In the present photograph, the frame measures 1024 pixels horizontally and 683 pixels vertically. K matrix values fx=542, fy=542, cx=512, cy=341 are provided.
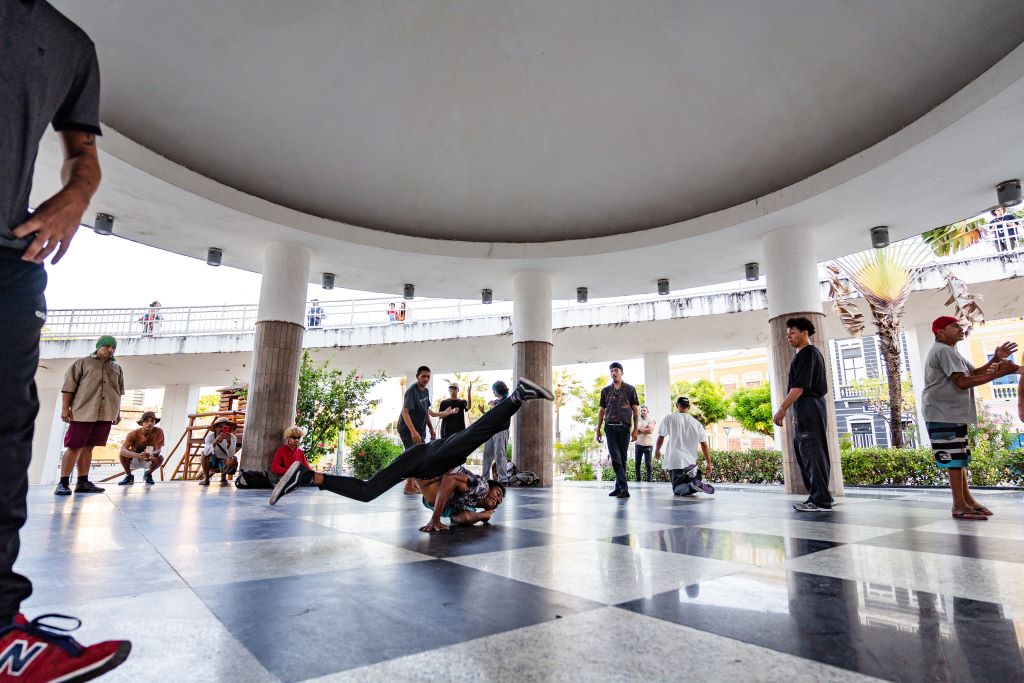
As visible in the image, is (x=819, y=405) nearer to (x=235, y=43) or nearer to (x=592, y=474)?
(x=235, y=43)

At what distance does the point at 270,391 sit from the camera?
9711mm

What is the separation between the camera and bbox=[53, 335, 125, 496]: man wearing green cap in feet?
21.9

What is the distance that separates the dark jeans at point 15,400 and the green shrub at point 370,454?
14719mm

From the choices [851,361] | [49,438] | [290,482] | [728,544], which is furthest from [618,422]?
[851,361]

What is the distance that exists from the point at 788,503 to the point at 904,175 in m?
4.93

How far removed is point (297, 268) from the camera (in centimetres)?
1030

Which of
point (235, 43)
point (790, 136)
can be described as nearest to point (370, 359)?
point (235, 43)

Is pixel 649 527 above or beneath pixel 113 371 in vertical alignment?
beneath

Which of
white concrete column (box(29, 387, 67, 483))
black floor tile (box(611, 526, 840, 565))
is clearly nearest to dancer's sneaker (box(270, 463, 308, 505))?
black floor tile (box(611, 526, 840, 565))

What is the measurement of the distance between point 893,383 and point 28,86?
16099 millimetres

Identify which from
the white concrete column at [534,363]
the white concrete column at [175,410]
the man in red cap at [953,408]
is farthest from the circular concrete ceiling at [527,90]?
the white concrete column at [175,410]

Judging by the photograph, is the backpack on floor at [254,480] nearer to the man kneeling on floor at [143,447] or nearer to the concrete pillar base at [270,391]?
the concrete pillar base at [270,391]

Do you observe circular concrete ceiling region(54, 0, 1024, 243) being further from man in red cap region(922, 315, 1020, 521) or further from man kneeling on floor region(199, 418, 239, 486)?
man kneeling on floor region(199, 418, 239, 486)

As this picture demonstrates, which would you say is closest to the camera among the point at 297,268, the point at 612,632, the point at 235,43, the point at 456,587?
the point at 612,632
